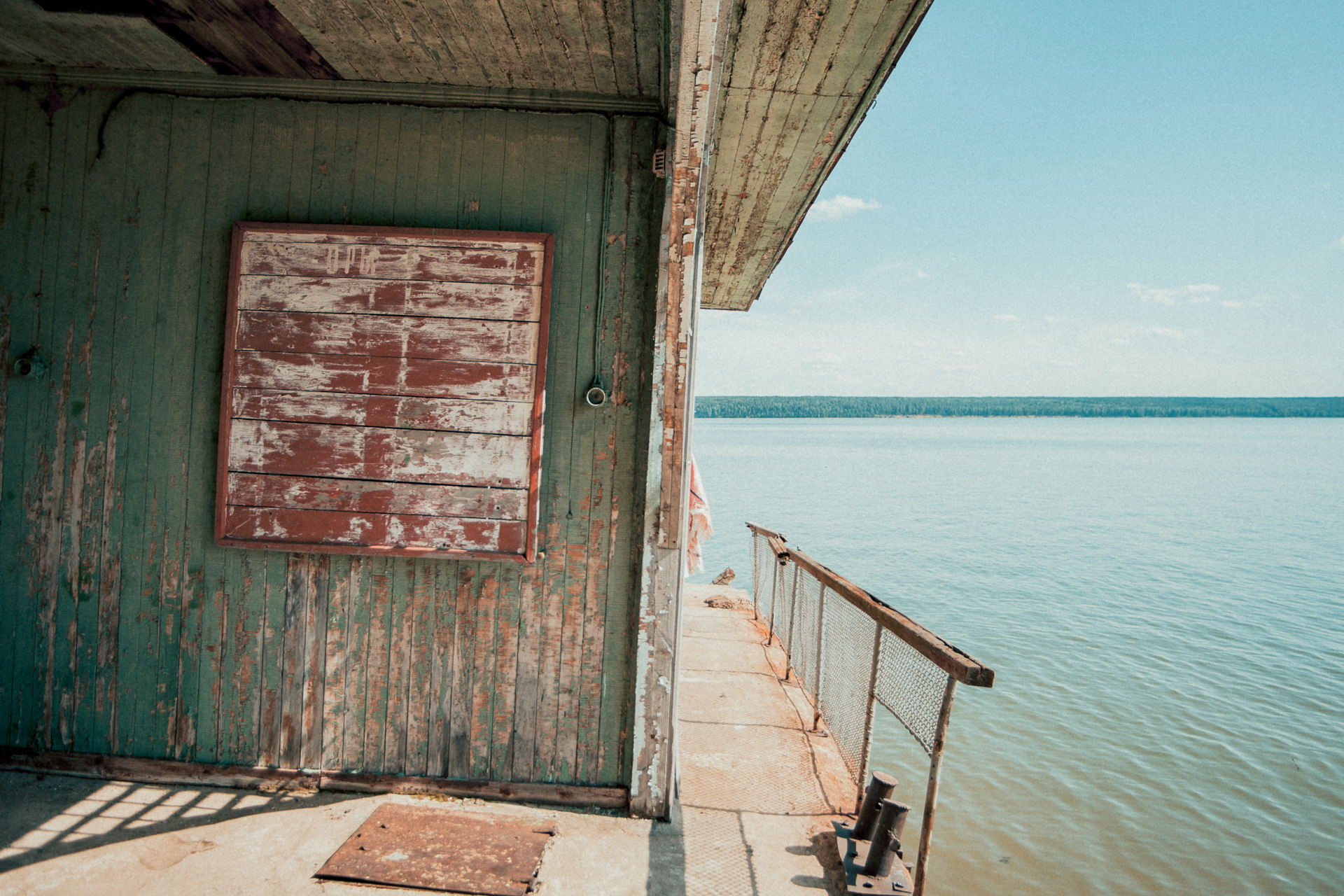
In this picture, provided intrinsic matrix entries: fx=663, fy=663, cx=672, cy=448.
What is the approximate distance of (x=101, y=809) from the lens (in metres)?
2.82

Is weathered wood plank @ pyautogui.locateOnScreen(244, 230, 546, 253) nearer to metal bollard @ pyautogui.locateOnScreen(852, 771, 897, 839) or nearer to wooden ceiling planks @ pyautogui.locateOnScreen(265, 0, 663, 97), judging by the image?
wooden ceiling planks @ pyautogui.locateOnScreen(265, 0, 663, 97)

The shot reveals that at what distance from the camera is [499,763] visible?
3.03m

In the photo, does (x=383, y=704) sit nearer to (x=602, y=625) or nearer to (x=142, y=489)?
(x=602, y=625)

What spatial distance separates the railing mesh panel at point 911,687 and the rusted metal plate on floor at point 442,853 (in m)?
1.58

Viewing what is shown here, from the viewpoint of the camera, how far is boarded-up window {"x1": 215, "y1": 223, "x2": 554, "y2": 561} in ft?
9.72

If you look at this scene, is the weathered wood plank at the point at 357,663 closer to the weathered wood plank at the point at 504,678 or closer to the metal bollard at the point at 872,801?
the weathered wood plank at the point at 504,678

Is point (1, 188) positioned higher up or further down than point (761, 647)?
higher up

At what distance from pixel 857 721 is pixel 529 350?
7.94 feet

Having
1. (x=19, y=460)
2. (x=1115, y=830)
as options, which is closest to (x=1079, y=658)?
(x=1115, y=830)

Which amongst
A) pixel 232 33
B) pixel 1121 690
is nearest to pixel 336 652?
pixel 232 33

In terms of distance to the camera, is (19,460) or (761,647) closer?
(19,460)

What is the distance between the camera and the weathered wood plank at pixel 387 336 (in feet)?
9.75

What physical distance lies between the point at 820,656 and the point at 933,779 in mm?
1694

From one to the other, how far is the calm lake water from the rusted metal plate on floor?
105 inches
